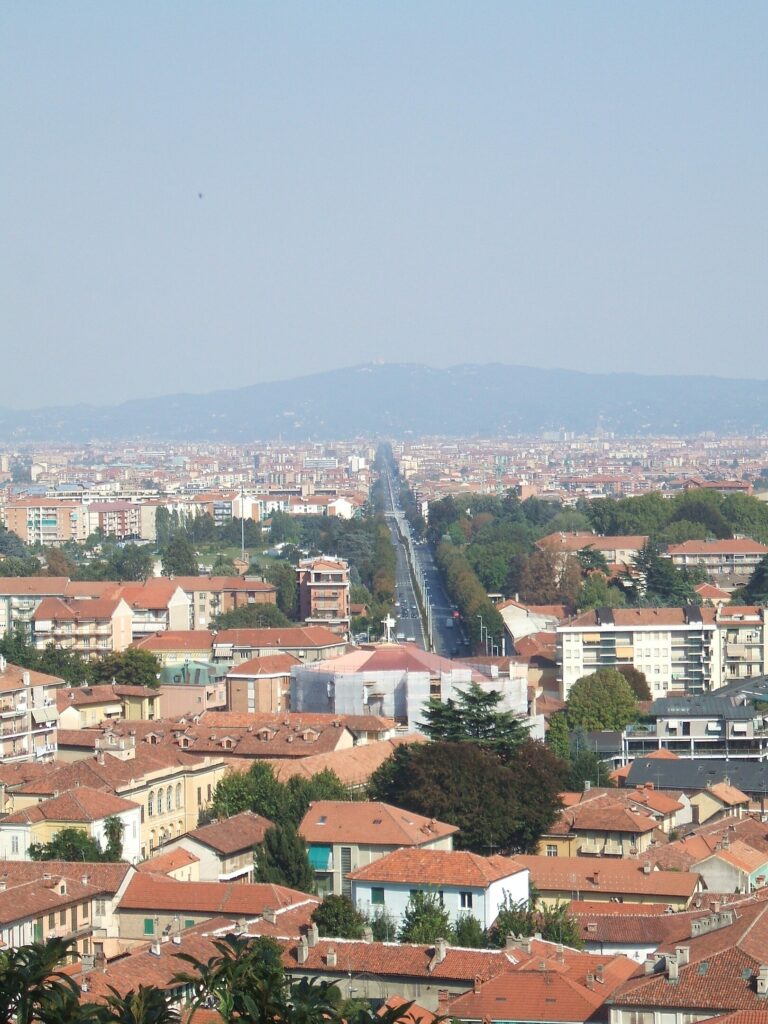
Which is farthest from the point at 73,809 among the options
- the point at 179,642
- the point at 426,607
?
the point at 426,607

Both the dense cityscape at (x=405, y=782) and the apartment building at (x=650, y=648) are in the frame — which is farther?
the apartment building at (x=650, y=648)

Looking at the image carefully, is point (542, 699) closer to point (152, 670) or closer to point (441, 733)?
point (152, 670)

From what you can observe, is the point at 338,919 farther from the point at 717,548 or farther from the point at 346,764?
the point at 717,548

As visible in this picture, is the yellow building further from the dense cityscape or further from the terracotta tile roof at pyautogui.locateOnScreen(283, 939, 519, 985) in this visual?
the terracotta tile roof at pyautogui.locateOnScreen(283, 939, 519, 985)

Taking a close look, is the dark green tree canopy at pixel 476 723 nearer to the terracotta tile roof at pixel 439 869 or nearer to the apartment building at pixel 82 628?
the terracotta tile roof at pixel 439 869

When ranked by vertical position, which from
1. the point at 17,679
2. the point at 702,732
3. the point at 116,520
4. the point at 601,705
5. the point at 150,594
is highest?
the point at 17,679

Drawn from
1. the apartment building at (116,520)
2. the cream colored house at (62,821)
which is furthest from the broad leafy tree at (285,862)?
the apartment building at (116,520)

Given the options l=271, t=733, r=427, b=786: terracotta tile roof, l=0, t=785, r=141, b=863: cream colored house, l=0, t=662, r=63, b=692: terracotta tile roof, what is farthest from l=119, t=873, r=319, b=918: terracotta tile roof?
l=0, t=662, r=63, b=692: terracotta tile roof
